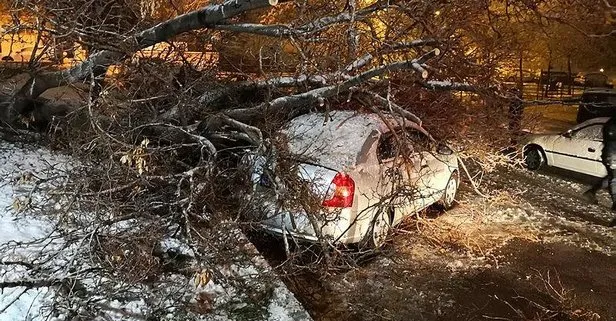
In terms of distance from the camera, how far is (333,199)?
572 cm

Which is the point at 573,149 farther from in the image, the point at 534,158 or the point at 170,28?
the point at 170,28

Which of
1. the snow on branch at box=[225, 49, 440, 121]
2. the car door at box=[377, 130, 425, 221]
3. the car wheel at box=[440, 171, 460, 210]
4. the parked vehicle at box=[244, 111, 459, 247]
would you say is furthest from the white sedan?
the snow on branch at box=[225, 49, 440, 121]

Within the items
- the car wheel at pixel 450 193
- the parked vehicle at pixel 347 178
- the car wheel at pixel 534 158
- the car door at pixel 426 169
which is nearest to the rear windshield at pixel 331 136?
the parked vehicle at pixel 347 178

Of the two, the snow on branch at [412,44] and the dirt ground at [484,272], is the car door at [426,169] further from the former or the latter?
the snow on branch at [412,44]

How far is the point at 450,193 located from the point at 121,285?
5257 mm

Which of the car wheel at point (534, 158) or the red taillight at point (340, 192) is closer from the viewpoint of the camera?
the red taillight at point (340, 192)

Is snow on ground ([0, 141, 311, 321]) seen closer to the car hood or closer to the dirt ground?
the dirt ground

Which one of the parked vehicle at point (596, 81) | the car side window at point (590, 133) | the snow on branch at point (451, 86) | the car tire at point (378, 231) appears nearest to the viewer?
the car tire at point (378, 231)

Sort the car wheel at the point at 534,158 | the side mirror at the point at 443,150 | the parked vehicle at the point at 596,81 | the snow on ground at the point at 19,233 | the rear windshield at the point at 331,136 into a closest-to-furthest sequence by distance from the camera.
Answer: the snow on ground at the point at 19,233 < the rear windshield at the point at 331,136 < the side mirror at the point at 443,150 < the car wheel at the point at 534,158 < the parked vehicle at the point at 596,81

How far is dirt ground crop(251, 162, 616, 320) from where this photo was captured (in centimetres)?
526

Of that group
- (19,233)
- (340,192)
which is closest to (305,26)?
(340,192)

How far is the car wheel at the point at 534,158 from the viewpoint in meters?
10.9

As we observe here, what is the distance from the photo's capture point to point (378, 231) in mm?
6281

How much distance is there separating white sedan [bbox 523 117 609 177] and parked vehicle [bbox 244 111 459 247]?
4.37 m
